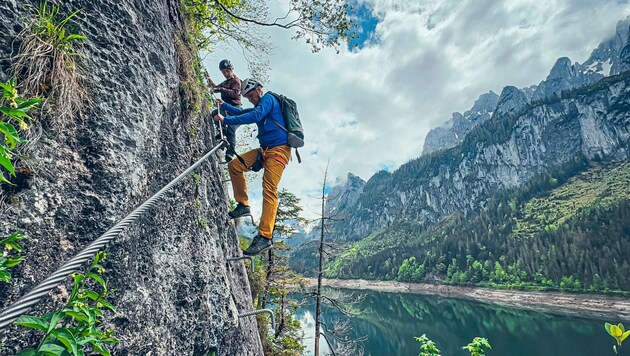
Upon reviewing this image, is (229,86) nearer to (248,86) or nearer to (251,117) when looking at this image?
(248,86)

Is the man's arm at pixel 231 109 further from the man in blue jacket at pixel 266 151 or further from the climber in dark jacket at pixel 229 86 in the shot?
the climber in dark jacket at pixel 229 86

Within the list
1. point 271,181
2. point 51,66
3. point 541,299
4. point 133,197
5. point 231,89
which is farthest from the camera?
point 541,299

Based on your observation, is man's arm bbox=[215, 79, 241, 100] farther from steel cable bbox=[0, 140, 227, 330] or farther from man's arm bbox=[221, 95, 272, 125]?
steel cable bbox=[0, 140, 227, 330]

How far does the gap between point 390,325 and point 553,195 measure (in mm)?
130082

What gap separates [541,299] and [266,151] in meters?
101

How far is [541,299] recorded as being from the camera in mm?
82125

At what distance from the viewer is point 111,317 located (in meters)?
2.34

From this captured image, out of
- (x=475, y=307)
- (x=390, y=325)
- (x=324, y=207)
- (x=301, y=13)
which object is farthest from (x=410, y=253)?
(x=301, y=13)

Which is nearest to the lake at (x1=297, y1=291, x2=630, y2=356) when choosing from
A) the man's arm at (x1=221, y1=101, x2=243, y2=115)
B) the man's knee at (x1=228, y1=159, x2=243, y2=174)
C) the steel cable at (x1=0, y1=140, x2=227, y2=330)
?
the man's knee at (x1=228, y1=159, x2=243, y2=174)

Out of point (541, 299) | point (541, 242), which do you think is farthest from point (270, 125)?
point (541, 242)

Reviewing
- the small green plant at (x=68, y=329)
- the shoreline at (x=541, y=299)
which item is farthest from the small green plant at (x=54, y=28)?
the shoreline at (x=541, y=299)

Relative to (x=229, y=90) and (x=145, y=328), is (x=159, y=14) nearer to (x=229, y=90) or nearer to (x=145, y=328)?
(x=229, y=90)

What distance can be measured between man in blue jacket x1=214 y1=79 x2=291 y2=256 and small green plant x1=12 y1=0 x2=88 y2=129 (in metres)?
2.28

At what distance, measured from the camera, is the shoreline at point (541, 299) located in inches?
2511
